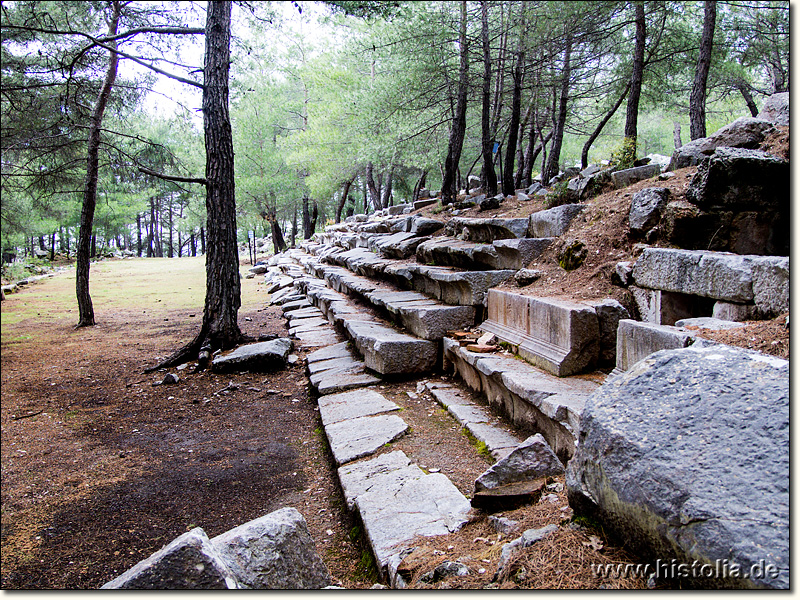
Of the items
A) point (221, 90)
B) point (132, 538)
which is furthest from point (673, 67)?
point (132, 538)

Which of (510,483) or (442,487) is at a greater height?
(510,483)

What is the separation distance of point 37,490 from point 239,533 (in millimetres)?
1884

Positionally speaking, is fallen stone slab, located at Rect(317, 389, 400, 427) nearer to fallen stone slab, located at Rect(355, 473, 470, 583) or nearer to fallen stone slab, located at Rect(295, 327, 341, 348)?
fallen stone slab, located at Rect(355, 473, 470, 583)

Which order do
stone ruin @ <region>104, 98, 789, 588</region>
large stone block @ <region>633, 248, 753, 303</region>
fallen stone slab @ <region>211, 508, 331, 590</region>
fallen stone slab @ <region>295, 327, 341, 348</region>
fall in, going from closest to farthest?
stone ruin @ <region>104, 98, 789, 588</region>
fallen stone slab @ <region>211, 508, 331, 590</region>
large stone block @ <region>633, 248, 753, 303</region>
fallen stone slab @ <region>295, 327, 341, 348</region>

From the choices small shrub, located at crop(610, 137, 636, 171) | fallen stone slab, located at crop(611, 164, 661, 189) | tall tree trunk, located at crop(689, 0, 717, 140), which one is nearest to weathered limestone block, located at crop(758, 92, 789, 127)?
tall tree trunk, located at crop(689, 0, 717, 140)

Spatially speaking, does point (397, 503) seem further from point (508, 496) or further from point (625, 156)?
point (625, 156)

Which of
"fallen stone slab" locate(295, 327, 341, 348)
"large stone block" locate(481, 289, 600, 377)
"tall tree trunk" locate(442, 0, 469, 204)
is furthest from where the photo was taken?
"tall tree trunk" locate(442, 0, 469, 204)

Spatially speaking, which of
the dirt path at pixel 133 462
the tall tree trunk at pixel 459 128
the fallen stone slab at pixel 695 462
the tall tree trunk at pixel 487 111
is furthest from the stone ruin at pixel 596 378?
the tall tree trunk at pixel 459 128

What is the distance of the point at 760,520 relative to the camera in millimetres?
1260

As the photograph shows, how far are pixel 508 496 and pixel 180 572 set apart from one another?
164 centimetres

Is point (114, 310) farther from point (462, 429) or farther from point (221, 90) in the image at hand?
point (462, 429)

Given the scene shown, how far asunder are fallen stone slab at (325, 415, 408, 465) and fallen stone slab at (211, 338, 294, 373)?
8.59ft

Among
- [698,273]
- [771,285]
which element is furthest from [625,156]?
[771,285]

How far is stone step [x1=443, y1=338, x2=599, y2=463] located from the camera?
10.9ft
